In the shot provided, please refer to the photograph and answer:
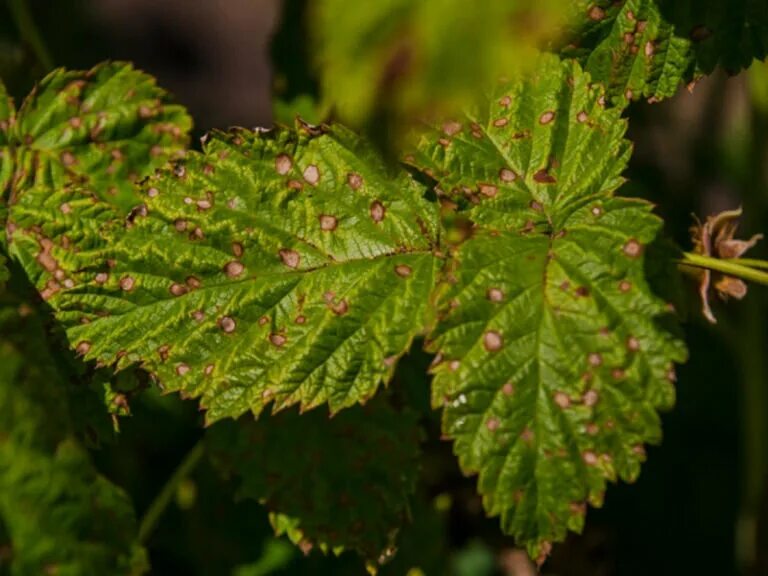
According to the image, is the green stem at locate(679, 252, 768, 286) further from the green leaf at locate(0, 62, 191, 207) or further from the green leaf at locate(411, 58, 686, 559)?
the green leaf at locate(0, 62, 191, 207)

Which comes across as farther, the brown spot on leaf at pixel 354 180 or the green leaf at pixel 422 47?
the brown spot on leaf at pixel 354 180

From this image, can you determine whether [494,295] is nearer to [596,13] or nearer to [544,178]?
[544,178]

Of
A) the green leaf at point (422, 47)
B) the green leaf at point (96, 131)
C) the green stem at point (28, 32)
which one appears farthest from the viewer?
the green stem at point (28, 32)

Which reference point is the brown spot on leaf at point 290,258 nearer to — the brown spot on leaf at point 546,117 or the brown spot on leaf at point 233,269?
the brown spot on leaf at point 233,269

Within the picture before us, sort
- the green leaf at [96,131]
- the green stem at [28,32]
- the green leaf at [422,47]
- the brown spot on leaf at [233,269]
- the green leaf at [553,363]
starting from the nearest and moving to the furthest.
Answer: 1. the green leaf at [422,47]
2. the green leaf at [553,363]
3. the brown spot on leaf at [233,269]
4. the green leaf at [96,131]
5. the green stem at [28,32]

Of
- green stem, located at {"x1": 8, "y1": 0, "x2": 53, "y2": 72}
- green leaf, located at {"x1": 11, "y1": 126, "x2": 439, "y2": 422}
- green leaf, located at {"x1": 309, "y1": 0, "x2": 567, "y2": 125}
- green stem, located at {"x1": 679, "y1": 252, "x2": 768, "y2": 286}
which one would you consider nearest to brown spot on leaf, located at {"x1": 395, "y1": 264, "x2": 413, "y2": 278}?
green leaf, located at {"x1": 11, "y1": 126, "x2": 439, "y2": 422}

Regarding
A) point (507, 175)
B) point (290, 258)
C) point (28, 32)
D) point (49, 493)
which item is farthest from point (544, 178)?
point (28, 32)

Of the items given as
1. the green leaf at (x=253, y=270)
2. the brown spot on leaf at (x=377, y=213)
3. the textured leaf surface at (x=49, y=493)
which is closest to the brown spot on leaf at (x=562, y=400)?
the green leaf at (x=253, y=270)
